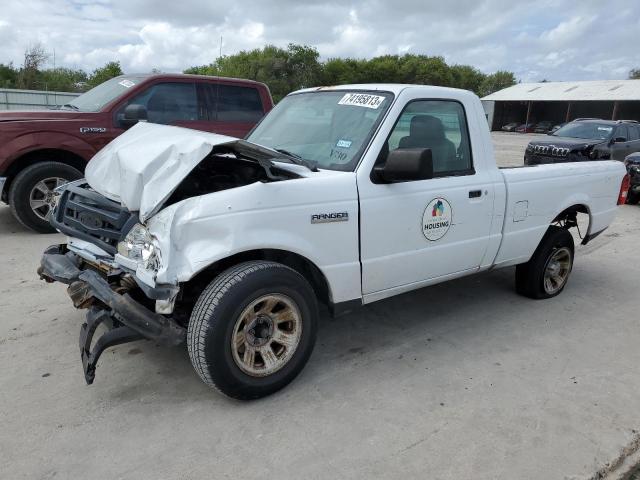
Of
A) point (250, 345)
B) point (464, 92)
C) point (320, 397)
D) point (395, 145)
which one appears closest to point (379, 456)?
point (320, 397)

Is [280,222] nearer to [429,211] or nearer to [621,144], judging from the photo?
[429,211]

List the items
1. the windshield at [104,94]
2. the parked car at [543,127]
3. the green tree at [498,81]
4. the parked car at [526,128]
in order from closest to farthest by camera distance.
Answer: the windshield at [104,94] → the parked car at [543,127] → the parked car at [526,128] → the green tree at [498,81]

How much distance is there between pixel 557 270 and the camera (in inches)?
201

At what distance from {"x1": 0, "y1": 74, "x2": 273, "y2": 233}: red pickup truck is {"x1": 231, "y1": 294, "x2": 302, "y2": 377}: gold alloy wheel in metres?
3.96

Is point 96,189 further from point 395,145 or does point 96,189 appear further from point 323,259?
point 395,145

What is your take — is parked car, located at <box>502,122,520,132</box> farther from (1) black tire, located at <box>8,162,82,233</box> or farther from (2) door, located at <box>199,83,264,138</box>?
(1) black tire, located at <box>8,162,82,233</box>

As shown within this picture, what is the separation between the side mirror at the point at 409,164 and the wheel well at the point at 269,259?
2.49ft

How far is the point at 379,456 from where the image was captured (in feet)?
8.88

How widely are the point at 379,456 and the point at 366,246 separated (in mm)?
1278

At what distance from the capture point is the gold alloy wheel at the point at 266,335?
2.99 meters

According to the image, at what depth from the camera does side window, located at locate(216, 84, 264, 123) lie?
7.88 meters

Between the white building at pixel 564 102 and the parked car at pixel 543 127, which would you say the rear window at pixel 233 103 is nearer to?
the white building at pixel 564 102

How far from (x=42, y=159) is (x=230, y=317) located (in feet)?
16.6

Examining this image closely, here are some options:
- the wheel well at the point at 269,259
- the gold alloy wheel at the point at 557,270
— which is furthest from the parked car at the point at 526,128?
the wheel well at the point at 269,259
